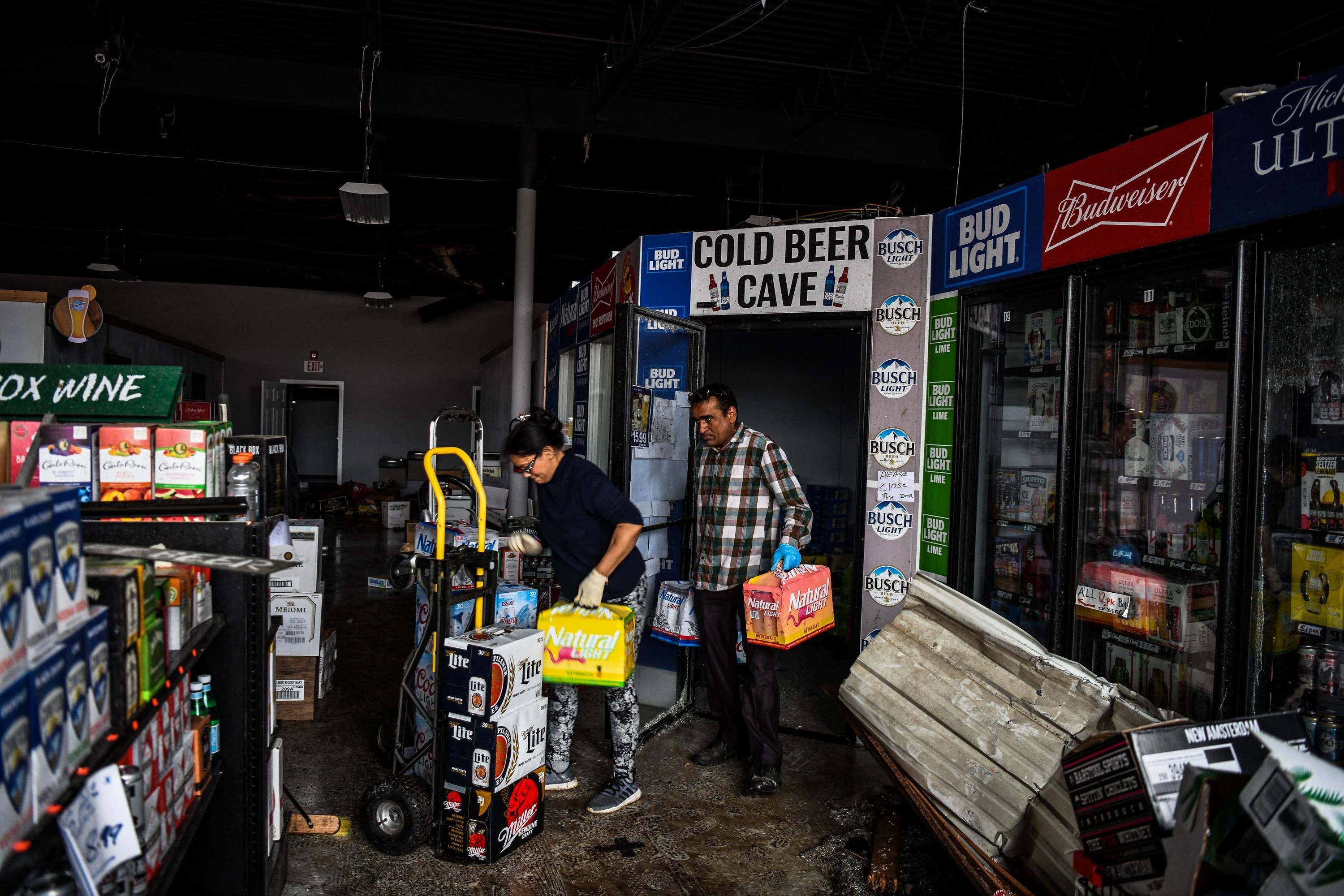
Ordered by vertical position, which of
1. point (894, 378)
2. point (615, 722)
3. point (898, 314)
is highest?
point (898, 314)

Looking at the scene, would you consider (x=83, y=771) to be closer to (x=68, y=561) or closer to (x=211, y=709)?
(x=68, y=561)

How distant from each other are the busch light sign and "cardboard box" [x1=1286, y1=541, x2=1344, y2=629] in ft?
5.31

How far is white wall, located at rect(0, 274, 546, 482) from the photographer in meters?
15.3

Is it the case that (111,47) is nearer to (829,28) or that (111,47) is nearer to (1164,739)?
(829,28)

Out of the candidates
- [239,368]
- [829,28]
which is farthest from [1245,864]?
[239,368]

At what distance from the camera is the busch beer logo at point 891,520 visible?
4.57 meters

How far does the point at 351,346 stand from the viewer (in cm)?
1602

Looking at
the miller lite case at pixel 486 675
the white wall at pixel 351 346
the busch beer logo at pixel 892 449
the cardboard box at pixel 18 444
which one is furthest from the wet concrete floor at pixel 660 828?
the white wall at pixel 351 346

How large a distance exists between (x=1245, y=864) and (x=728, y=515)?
2664mm

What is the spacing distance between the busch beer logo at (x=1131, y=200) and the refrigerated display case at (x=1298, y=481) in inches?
18.4

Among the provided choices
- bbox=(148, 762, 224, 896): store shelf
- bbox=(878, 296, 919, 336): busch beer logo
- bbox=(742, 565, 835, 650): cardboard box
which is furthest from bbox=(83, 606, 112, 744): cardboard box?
bbox=(878, 296, 919, 336): busch beer logo

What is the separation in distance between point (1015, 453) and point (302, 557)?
391cm

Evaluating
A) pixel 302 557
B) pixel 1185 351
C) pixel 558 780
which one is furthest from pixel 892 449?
pixel 302 557

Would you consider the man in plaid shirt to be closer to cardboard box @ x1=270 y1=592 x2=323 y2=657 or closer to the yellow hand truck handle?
the yellow hand truck handle
